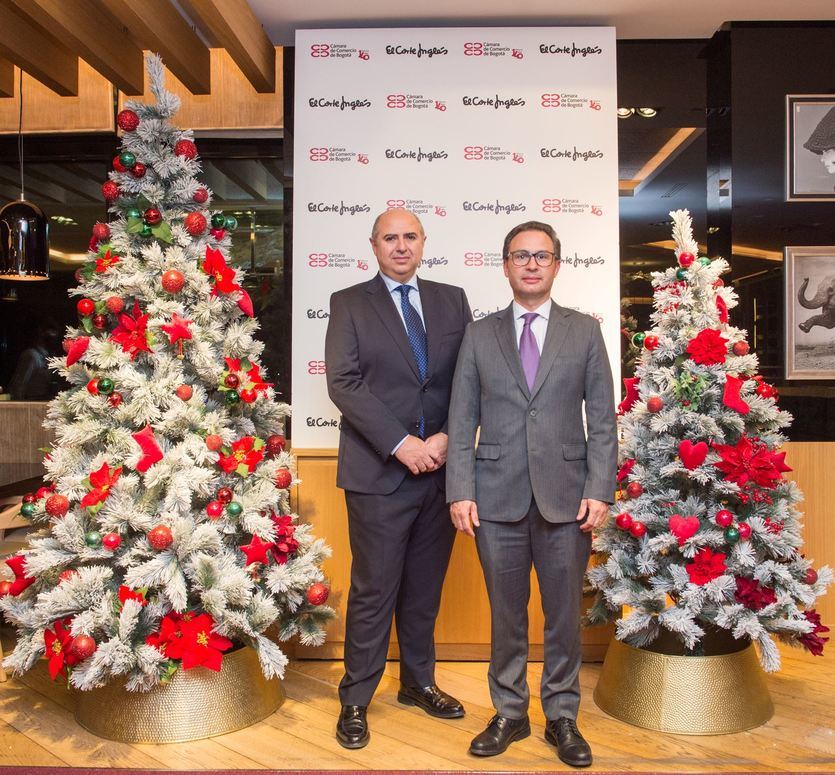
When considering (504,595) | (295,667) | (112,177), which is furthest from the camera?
(295,667)

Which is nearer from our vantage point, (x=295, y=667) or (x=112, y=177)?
(x=112, y=177)

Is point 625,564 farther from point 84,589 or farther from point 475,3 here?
point 475,3

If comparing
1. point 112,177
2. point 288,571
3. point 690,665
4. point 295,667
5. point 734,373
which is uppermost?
point 112,177

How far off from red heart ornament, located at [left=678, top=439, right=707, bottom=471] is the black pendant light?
3.10 meters

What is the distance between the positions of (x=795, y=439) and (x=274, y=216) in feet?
9.91

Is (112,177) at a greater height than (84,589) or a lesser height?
greater

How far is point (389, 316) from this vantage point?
295 cm

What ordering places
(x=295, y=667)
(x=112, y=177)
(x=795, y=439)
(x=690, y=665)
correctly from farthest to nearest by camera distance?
1. (x=795, y=439)
2. (x=295, y=667)
3. (x=112, y=177)
4. (x=690, y=665)

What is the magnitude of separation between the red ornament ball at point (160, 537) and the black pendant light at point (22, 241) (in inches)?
70.2

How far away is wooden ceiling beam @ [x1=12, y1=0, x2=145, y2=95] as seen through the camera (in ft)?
10.3

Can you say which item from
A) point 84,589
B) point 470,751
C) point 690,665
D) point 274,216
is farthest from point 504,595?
point 274,216

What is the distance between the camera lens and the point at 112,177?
3.12 metres

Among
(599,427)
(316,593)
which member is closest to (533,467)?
(599,427)

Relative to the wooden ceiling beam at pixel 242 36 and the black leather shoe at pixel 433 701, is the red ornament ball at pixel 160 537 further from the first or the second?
the wooden ceiling beam at pixel 242 36
